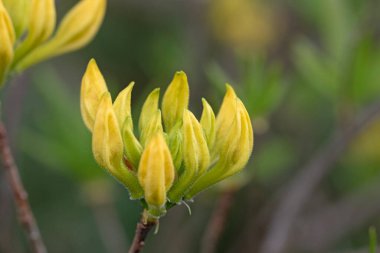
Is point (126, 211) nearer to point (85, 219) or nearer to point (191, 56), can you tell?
point (85, 219)

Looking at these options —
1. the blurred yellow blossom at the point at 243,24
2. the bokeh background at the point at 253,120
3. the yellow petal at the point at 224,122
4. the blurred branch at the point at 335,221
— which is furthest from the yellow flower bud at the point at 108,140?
the blurred yellow blossom at the point at 243,24

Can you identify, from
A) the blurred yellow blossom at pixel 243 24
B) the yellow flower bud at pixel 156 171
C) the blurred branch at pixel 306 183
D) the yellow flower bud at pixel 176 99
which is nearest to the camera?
the yellow flower bud at pixel 156 171

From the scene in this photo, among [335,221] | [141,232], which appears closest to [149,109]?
[141,232]

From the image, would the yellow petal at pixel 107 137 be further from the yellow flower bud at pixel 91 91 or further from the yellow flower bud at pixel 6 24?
the yellow flower bud at pixel 6 24

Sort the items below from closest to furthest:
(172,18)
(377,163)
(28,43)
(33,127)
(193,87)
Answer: (28,43), (193,87), (377,163), (33,127), (172,18)

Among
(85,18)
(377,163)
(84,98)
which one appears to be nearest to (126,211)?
(377,163)

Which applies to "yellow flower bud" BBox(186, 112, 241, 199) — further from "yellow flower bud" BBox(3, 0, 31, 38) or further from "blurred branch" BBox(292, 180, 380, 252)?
"blurred branch" BBox(292, 180, 380, 252)
